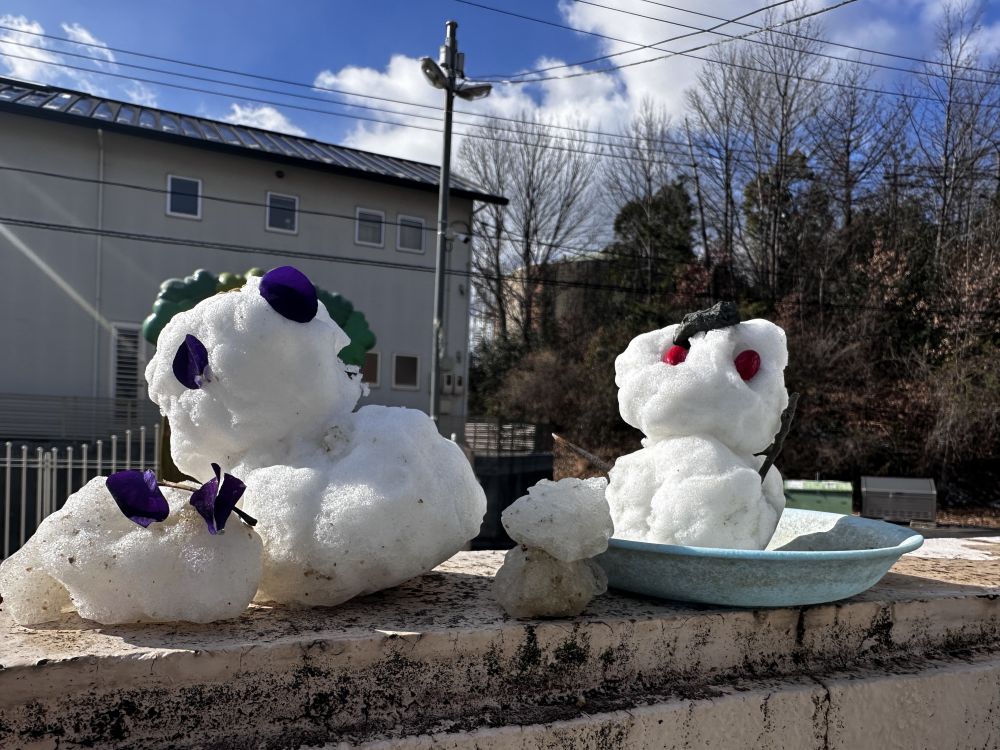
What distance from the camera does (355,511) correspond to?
151 cm

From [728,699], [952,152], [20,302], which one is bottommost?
[728,699]

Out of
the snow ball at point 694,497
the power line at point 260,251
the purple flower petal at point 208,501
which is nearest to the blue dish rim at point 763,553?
the snow ball at point 694,497

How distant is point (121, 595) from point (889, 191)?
1961 centimetres

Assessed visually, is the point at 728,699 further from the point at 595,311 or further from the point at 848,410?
the point at 595,311

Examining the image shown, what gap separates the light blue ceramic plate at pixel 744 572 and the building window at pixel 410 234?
14.2 meters

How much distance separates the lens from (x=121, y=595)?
1383mm

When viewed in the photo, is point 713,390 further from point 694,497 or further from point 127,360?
point 127,360

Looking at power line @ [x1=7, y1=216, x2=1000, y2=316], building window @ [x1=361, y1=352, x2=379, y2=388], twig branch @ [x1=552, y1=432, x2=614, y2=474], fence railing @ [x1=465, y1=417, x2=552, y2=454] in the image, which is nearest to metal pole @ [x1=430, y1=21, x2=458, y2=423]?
fence railing @ [x1=465, y1=417, x2=552, y2=454]

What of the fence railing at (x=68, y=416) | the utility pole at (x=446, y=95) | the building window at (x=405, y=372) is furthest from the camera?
the building window at (x=405, y=372)

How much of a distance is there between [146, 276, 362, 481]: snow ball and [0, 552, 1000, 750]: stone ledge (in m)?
0.41

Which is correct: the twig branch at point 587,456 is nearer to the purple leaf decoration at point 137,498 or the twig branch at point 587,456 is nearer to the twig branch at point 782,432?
the twig branch at point 782,432

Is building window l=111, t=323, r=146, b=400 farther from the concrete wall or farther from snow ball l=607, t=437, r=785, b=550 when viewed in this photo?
snow ball l=607, t=437, r=785, b=550

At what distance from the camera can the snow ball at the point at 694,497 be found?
193 centimetres

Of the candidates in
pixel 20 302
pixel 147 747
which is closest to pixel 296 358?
pixel 147 747
